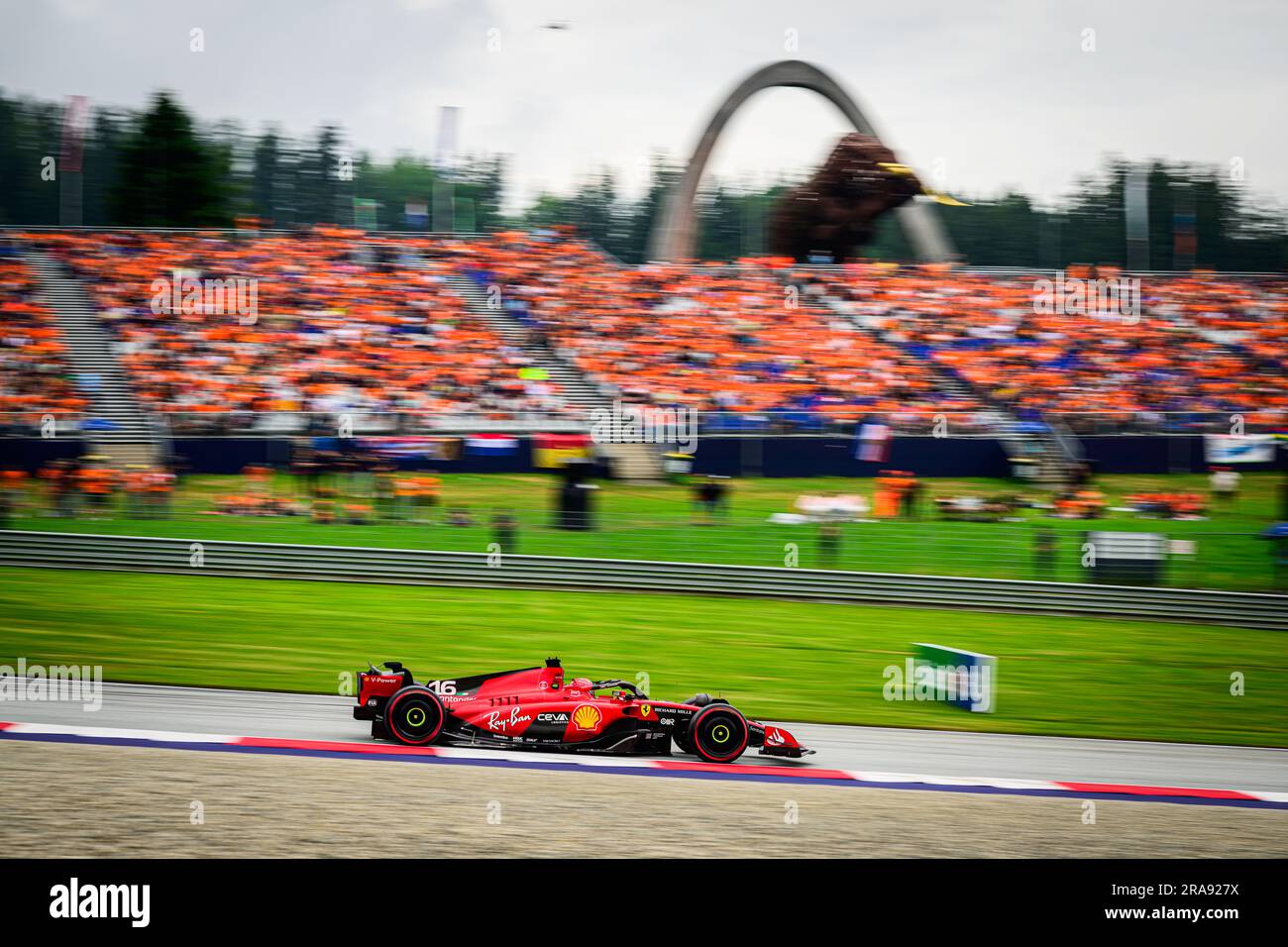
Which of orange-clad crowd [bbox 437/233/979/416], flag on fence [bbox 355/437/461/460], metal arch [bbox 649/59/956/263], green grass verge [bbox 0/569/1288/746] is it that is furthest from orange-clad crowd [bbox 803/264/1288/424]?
flag on fence [bbox 355/437/461/460]

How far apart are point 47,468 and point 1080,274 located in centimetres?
1813

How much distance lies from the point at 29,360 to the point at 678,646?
1242 cm

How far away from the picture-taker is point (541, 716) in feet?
26.2

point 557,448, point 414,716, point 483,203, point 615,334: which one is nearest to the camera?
point 414,716

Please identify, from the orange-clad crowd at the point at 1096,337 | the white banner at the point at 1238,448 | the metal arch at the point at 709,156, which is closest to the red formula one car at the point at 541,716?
the orange-clad crowd at the point at 1096,337

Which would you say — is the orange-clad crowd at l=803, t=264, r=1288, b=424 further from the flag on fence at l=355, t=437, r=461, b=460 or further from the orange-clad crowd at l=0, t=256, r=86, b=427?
the orange-clad crowd at l=0, t=256, r=86, b=427

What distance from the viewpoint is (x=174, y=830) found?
607cm

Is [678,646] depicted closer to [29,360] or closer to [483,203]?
[29,360]

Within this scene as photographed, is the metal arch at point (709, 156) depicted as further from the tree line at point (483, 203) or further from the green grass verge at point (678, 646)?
the green grass verge at point (678, 646)

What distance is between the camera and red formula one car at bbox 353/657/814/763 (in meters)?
8.00

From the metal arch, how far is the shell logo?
670 inches

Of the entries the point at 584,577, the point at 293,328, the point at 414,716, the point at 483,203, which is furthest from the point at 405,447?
the point at 483,203
